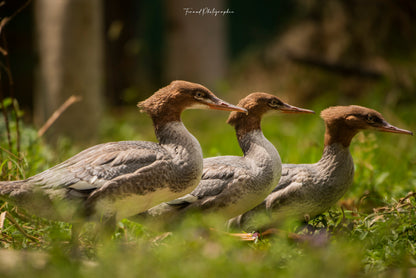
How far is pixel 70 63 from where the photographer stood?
20.2 ft

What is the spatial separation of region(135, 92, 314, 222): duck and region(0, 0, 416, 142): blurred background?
152 centimetres

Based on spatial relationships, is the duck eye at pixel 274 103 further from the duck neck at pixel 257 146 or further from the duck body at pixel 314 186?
the duck body at pixel 314 186

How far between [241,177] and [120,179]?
784 millimetres

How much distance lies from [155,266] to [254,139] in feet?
4.46

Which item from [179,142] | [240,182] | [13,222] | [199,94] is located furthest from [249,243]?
[13,222]

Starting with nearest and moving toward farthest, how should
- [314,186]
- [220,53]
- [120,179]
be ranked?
[120,179] → [314,186] → [220,53]

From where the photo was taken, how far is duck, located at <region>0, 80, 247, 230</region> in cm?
276

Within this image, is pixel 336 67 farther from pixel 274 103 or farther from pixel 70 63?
pixel 274 103

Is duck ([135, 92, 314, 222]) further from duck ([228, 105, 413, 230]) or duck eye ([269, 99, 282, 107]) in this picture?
duck ([228, 105, 413, 230])

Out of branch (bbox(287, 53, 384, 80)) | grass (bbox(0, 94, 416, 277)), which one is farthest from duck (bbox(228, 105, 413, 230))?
branch (bbox(287, 53, 384, 80))

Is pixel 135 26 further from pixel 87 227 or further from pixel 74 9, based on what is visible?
pixel 87 227

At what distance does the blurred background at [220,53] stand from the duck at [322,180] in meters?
1.79

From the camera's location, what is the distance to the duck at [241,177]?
3.11 meters

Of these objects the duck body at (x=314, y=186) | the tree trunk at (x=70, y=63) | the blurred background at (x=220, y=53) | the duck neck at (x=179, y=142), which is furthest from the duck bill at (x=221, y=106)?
the tree trunk at (x=70, y=63)
